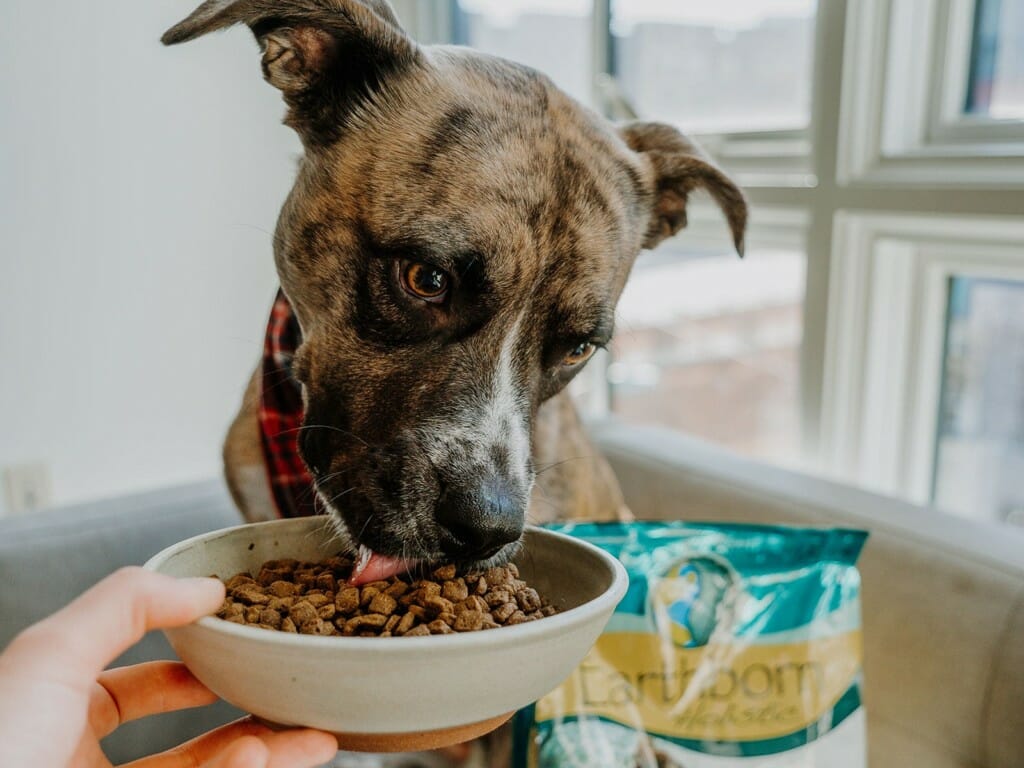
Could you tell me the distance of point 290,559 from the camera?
83cm

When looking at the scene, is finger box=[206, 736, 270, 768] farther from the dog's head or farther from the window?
the window

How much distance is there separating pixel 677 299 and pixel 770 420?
48 centimetres

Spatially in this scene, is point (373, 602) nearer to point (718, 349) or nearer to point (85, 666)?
point (85, 666)

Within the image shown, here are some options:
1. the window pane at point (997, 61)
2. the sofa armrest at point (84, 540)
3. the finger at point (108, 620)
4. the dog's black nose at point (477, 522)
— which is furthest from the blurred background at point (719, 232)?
the finger at point (108, 620)

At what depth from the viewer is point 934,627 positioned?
4.42 ft

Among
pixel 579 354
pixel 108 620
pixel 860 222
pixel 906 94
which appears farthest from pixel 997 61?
pixel 108 620

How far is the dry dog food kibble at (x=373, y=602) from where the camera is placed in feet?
2.35

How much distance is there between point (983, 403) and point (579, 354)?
1274mm

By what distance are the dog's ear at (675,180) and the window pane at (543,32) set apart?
4.12ft

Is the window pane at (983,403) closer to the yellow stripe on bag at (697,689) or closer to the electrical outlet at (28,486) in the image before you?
the yellow stripe on bag at (697,689)

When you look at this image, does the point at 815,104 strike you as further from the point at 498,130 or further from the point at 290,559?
the point at 290,559

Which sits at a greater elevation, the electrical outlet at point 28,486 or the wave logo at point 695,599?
the wave logo at point 695,599

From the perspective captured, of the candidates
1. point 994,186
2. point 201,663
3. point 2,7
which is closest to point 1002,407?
point 994,186

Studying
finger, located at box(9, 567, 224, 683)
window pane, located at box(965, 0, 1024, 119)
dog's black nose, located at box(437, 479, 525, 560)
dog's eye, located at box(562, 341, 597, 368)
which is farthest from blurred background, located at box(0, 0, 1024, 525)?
finger, located at box(9, 567, 224, 683)
